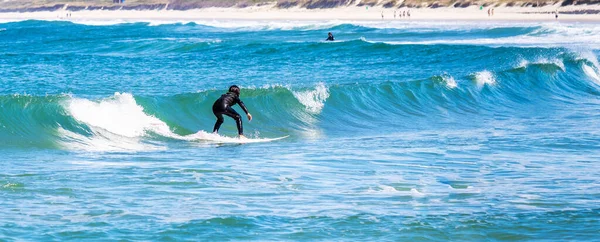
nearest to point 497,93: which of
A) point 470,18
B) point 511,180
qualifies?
point 511,180

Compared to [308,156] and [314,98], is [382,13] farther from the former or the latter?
[308,156]

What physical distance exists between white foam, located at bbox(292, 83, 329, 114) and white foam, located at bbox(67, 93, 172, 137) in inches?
148

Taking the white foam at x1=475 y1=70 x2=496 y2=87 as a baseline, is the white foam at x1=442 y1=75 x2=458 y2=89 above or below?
below

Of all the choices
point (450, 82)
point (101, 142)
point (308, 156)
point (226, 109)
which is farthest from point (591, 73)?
point (101, 142)

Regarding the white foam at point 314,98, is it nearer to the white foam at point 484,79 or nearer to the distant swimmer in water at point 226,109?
the distant swimmer in water at point 226,109

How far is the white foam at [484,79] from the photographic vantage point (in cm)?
2500

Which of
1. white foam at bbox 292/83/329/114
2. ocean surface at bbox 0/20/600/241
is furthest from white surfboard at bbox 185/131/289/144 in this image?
white foam at bbox 292/83/329/114

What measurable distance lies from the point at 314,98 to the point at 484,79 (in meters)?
6.12

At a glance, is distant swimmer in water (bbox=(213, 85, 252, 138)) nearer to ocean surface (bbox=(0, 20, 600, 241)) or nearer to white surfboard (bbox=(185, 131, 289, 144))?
white surfboard (bbox=(185, 131, 289, 144))

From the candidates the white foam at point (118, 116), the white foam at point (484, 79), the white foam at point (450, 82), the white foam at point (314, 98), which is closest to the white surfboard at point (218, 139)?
the white foam at point (118, 116)

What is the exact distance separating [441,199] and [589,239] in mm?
1919

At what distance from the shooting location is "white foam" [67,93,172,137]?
53.6 ft

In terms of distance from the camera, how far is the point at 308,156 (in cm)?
1320

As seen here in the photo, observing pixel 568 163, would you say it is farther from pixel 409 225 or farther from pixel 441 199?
pixel 409 225
